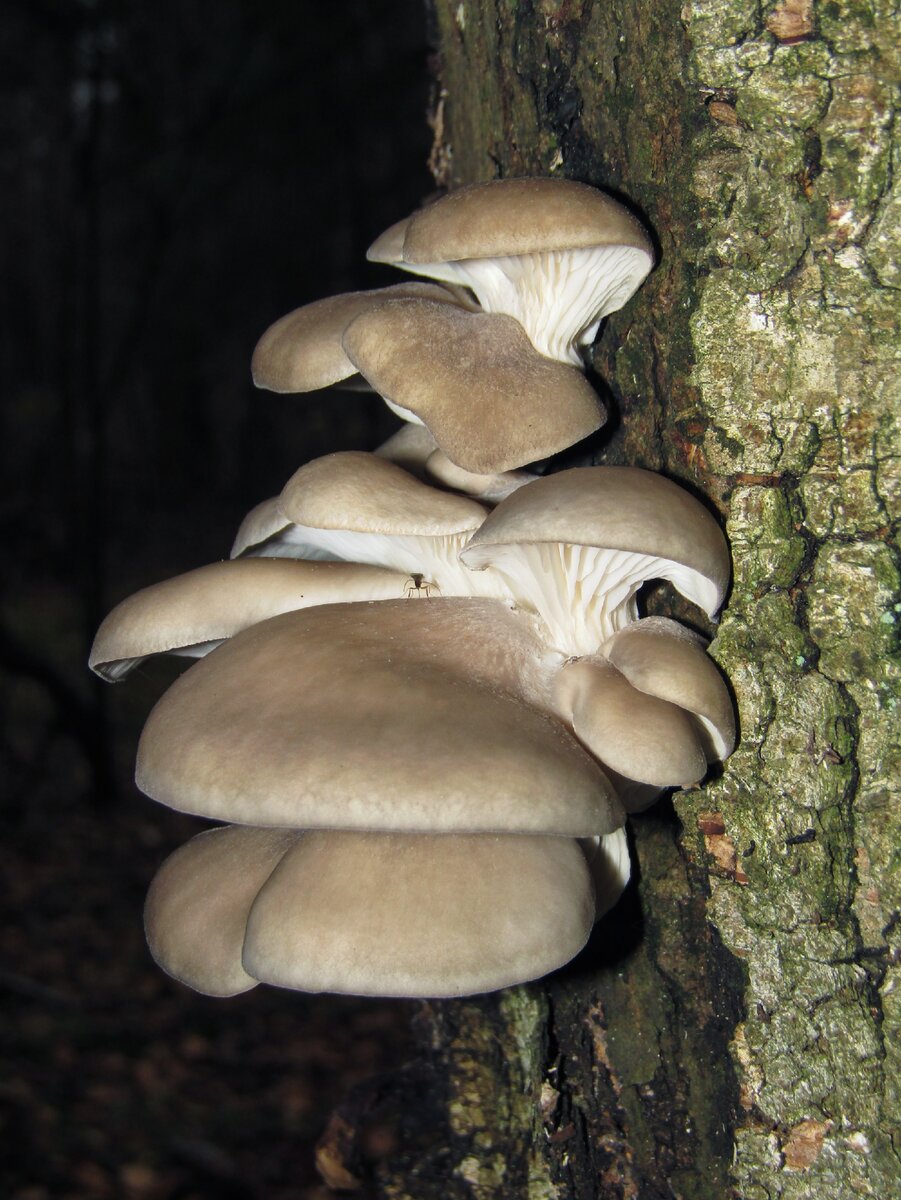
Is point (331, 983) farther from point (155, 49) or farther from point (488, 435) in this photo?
point (155, 49)

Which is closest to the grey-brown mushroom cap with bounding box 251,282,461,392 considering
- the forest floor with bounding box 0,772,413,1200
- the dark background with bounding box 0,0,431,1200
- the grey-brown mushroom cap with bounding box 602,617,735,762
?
the grey-brown mushroom cap with bounding box 602,617,735,762

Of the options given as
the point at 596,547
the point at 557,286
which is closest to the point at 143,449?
the point at 557,286

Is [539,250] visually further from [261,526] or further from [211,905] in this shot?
[211,905]

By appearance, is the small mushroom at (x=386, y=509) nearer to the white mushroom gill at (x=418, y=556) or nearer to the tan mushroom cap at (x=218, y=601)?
the white mushroom gill at (x=418, y=556)

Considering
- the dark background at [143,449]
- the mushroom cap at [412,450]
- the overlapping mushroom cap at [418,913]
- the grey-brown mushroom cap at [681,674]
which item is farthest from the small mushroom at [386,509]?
the dark background at [143,449]

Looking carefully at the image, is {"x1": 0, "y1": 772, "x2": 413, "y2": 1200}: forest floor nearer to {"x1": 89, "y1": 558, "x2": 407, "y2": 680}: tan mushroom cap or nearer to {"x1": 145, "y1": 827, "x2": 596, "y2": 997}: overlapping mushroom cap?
{"x1": 89, "y1": 558, "x2": 407, "y2": 680}: tan mushroom cap

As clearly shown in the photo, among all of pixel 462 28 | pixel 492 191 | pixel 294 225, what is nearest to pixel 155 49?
pixel 294 225
